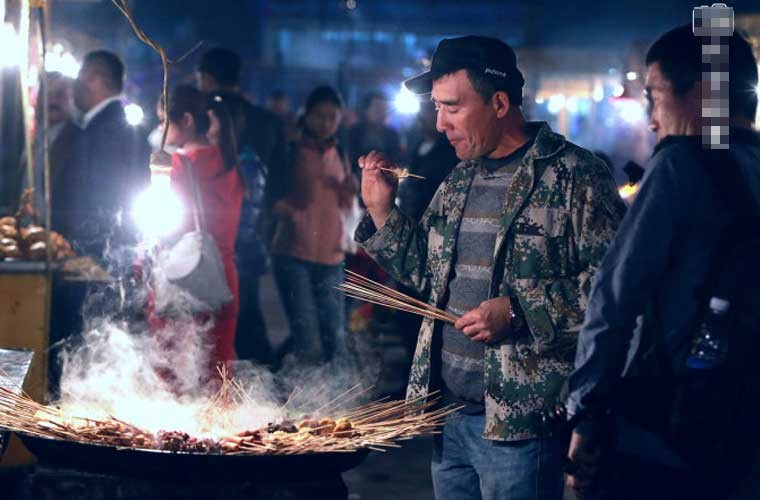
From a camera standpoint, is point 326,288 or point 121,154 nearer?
point 121,154

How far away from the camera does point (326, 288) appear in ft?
26.5

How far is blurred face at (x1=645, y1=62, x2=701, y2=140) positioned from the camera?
3041 mm

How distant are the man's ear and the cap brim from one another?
0.81 ft

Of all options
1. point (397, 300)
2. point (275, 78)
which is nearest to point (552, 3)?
point (275, 78)

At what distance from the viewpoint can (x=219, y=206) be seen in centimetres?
684

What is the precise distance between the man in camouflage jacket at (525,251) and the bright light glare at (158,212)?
5.46 ft

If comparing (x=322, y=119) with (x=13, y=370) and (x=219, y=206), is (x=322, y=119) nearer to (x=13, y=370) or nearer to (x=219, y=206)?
(x=219, y=206)

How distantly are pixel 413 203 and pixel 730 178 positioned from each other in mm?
5315

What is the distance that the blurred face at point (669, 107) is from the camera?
9.98ft

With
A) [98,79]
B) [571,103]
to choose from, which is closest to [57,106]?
[98,79]

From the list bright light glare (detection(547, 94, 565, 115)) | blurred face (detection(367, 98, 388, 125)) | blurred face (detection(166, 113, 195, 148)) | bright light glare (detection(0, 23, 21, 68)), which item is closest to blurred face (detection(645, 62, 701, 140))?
bright light glare (detection(0, 23, 21, 68))

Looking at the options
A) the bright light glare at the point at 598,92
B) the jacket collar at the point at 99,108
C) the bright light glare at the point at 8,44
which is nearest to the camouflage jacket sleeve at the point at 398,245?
the bright light glare at the point at 8,44

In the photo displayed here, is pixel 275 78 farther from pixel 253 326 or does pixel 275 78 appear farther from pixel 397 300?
pixel 397 300

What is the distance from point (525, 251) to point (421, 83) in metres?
0.77
